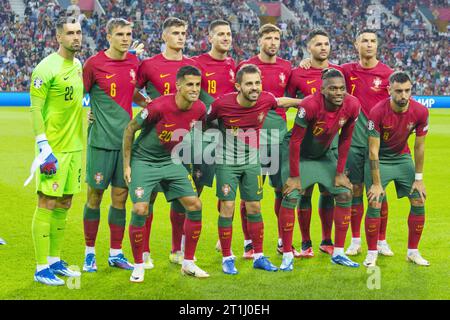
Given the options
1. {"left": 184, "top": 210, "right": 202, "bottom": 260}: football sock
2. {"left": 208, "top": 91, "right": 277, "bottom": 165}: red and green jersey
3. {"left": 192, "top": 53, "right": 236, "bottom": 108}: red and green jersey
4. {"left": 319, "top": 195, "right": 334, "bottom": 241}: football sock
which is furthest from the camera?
{"left": 319, "top": 195, "right": 334, "bottom": 241}: football sock

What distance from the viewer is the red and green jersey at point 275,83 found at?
25.5 ft

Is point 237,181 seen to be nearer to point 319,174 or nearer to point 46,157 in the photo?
point 319,174

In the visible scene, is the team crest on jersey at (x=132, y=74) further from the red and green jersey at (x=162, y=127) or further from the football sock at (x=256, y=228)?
the football sock at (x=256, y=228)

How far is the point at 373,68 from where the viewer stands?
25.3 feet

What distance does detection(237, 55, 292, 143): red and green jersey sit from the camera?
7766 mm

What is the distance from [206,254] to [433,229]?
308 cm

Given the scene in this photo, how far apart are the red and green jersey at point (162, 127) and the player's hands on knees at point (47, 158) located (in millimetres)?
798

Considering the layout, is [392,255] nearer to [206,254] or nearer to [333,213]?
[333,213]

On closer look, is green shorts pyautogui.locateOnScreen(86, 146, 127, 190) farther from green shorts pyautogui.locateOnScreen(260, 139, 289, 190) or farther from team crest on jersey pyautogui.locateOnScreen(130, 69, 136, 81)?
green shorts pyautogui.locateOnScreen(260, 139, 289, 190)

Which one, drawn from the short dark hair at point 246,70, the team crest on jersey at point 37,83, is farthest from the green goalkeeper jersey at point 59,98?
the short dark hair at point 246,70

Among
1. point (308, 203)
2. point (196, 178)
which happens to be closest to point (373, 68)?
point (308, 203)

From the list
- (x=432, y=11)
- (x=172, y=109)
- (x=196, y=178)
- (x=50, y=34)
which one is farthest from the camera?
(x=432, y=11)

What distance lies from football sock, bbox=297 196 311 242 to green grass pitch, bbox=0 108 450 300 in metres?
0.28

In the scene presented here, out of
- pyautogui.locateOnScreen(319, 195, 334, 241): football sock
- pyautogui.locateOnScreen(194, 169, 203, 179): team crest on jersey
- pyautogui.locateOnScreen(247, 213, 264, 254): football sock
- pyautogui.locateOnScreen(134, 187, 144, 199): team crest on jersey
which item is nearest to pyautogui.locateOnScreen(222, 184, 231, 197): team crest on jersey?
pyautogui.locateOnScreen(247, 213, 264, 254): football sock
